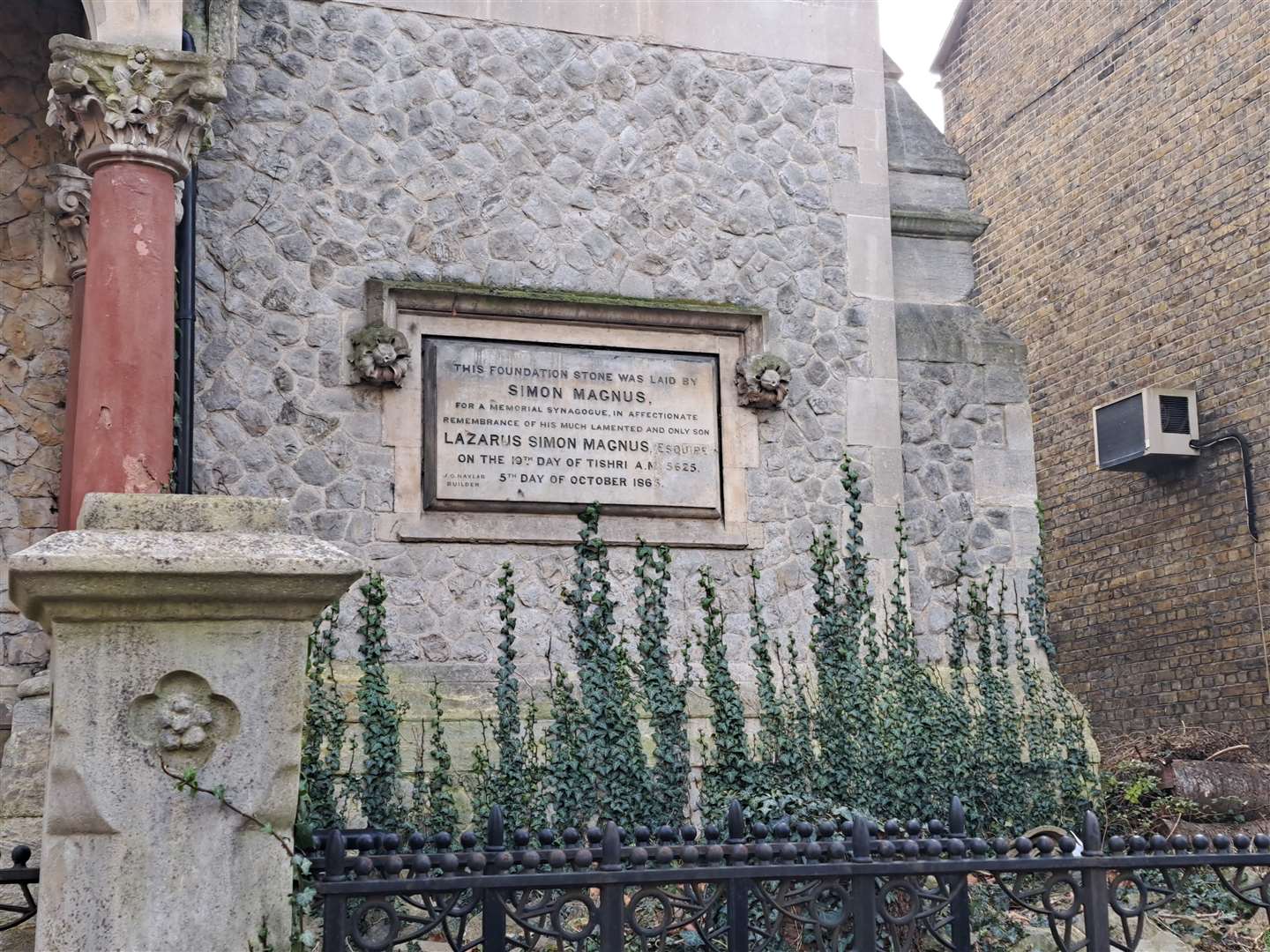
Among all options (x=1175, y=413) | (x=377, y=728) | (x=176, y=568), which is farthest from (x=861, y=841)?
(x=1175, y=413)

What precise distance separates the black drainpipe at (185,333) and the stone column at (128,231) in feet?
2.07

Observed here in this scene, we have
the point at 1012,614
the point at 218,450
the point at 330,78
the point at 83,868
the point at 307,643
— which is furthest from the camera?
the point at 1012,614

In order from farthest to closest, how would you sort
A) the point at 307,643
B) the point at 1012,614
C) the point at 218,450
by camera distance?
the point at 1012,614
the point at 218,450
the point at 307,643

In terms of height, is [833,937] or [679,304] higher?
[679,304]

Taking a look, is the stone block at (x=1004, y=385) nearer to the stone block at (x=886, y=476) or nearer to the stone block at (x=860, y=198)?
the stone block at (x=886, y=476)

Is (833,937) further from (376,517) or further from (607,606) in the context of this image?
(376,517)

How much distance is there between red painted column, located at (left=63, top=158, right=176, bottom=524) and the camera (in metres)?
6.93

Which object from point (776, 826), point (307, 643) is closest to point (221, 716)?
point (307, 643)

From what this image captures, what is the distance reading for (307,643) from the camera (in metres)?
3.45

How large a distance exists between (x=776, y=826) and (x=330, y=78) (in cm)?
619

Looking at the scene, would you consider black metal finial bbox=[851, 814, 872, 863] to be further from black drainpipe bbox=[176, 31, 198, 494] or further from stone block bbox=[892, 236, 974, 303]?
stone block bbox=[892, 236, 974, 303]

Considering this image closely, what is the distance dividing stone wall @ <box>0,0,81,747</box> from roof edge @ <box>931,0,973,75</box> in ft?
37.3

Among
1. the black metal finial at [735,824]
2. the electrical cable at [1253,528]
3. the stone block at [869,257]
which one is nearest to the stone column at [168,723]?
the black metal finial at [735,824]

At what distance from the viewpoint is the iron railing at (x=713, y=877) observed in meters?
3.64
